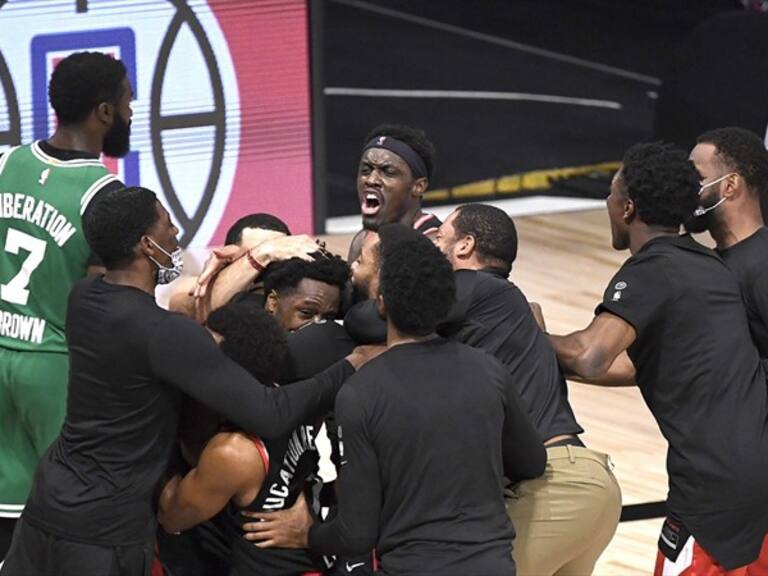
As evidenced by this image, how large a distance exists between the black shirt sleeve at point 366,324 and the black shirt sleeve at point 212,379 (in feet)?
1.15

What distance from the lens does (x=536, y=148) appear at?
11859mm

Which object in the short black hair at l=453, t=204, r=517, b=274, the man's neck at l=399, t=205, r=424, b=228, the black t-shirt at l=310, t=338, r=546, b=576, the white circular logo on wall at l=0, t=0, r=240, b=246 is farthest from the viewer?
the white circular logo on wall at l=0, t=0, r=240, b=246

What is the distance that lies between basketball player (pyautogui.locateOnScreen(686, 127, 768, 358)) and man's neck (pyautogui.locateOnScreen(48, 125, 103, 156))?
1755mm

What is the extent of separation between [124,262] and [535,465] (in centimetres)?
114

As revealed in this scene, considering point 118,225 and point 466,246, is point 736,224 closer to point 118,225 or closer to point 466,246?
point 466,246

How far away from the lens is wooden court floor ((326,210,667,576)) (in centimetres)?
626

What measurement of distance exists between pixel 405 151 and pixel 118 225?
1674 mm

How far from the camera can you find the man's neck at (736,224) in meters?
4.63

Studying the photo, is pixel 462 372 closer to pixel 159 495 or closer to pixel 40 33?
pixel 159 495

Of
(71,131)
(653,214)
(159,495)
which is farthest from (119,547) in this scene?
(653,214)

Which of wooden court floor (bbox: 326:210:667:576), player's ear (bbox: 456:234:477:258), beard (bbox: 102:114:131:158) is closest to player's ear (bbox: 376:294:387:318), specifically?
player's ear (bbox: 456:234:477:258)

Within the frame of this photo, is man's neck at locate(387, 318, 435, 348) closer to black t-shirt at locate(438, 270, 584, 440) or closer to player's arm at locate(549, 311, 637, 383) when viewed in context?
black t-shirt at locate(438, 270, 584, 440)

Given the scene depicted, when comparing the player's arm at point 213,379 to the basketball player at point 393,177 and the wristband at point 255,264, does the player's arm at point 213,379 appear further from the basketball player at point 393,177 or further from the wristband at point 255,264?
the basketball player at point 393,177

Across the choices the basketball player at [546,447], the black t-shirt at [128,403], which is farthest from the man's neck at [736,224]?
the black t-shirt at [128,403]
